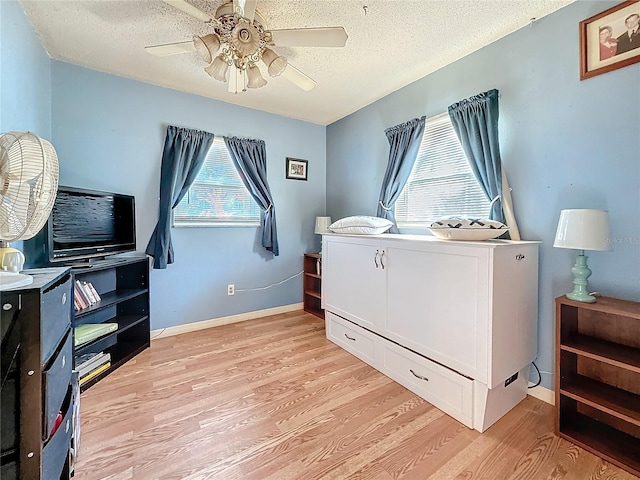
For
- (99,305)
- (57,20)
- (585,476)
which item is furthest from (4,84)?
(585,476)

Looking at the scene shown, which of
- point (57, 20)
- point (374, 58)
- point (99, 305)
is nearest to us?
point (57, 20)

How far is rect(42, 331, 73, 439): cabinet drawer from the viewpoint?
0.89 m

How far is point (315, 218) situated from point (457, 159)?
192 centimetres

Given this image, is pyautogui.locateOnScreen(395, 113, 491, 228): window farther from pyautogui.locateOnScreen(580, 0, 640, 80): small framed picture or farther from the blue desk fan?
the blue desk fan

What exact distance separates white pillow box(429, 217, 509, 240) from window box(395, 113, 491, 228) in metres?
0.40

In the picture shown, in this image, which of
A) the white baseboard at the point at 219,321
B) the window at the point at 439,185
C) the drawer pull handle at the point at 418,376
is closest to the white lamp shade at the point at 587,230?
the window at the point at 439,185

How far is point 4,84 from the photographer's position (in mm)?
1523

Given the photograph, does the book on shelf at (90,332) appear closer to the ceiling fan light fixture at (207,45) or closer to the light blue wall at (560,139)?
the ceiling fan light fixture at (207,45)

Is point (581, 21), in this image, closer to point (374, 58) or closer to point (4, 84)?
point (374, 58)

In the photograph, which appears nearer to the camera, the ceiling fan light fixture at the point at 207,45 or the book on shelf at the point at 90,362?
the ceiling fan light fixture at the point at 207,45

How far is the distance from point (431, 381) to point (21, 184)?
228cm

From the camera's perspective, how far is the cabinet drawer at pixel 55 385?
35.0 inches

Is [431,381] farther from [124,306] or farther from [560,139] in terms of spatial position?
[124,306]

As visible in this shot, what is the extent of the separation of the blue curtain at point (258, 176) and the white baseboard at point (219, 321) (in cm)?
72
